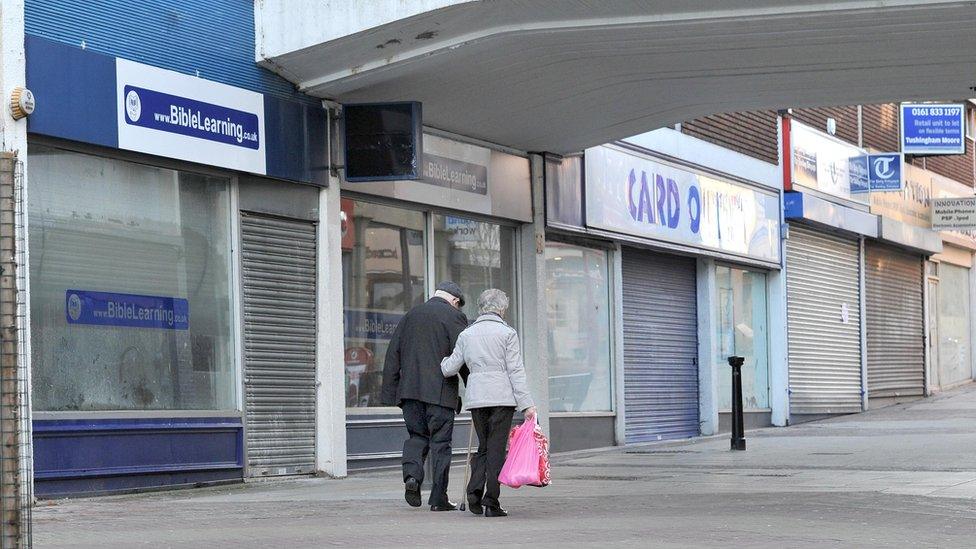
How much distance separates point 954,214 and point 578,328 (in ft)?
49.5

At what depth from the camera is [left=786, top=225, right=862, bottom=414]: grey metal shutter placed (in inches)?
1025

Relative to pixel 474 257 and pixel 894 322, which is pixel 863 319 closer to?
pixel 894 322

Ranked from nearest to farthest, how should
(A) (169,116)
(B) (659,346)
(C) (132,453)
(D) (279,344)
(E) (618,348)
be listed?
1. (C) (132,453)
2. (A) (169,116)
3. (D) (279,344)
4. (E) (618,348)
5. (B) (659,346)

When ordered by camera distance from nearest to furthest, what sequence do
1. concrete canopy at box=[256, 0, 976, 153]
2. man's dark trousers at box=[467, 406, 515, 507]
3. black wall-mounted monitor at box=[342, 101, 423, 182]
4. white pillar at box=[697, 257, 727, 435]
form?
1. man's dark trousers at box=[467, 406, 515, 507]
2. concrete canopy at box=[256, 0, 976, 153]
3. black wall-mounted monitor at box=[342, 101, 423, 182]
4. white pillar at box=[697, 257, 727, 435]

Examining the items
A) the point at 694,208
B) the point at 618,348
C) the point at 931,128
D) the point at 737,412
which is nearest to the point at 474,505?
the point at 737,412

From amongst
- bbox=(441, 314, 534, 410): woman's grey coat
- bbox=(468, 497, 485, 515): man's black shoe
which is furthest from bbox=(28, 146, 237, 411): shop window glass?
bbox=(468, 497, 485, 515): man's black shoe

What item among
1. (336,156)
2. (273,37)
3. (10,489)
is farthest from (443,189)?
(10,489)

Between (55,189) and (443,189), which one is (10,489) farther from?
(443,189)

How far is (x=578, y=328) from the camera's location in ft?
66.3

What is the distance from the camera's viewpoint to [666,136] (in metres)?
21.6

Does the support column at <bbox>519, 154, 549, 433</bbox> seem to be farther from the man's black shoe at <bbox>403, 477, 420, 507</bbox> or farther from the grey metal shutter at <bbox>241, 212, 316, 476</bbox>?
the man's black shoe at <bbox>403, 477, 420, 507</bbox>

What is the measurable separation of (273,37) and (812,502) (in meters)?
6.45

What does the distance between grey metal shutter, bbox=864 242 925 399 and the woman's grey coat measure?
2001 cm

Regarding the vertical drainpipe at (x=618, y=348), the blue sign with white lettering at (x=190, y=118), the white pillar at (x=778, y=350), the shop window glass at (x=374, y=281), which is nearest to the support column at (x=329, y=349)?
the shop window glass at (x=374, y=281)
